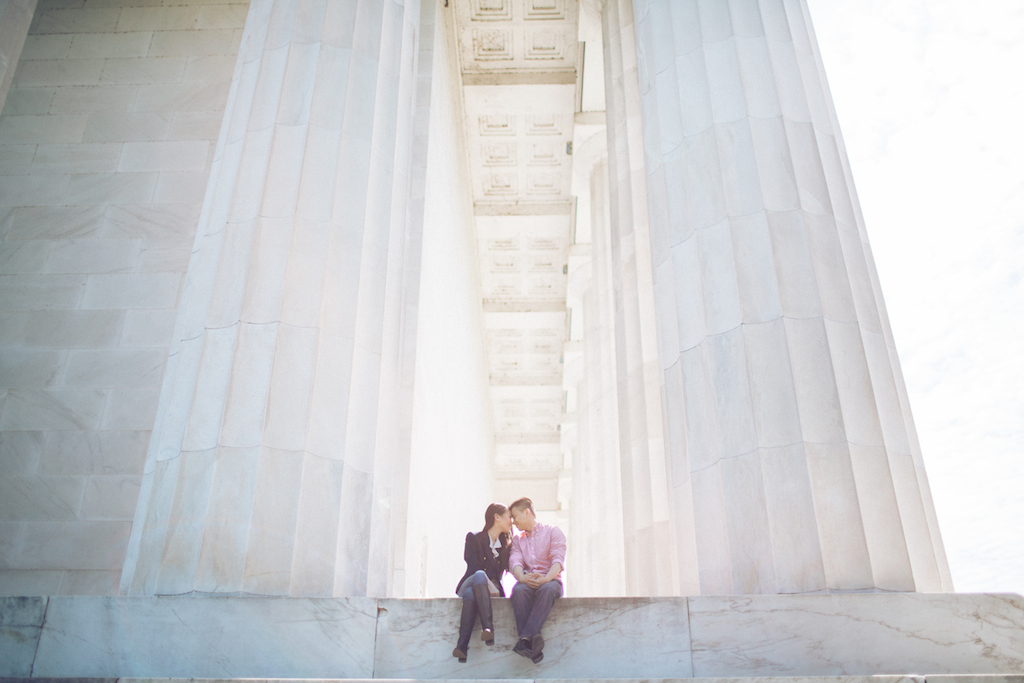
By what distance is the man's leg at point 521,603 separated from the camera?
7.25 metres

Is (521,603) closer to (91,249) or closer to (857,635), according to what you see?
(857,635)

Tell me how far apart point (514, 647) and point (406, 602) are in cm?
124

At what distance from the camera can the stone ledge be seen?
7.10 metres

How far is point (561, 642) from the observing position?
7301 millimetres

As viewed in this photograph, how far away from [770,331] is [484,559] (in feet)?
13.9

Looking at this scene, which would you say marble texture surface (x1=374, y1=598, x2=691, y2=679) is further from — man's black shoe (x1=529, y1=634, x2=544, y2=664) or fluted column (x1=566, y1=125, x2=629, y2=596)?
fluted column (x1=566, y1=125, x2=629, y2=596)

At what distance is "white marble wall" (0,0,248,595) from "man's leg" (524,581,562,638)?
815cm

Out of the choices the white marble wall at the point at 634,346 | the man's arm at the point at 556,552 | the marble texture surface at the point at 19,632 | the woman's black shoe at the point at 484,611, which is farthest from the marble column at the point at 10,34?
the white marble wall at the point at 634,346

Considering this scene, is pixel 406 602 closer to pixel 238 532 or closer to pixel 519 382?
pixel 238 532

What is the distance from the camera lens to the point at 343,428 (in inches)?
352

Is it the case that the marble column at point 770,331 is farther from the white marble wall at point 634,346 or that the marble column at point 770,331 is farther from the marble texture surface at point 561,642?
the white marble wall at point 634,346

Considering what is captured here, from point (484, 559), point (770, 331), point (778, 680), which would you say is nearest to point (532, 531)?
point (484, 559)

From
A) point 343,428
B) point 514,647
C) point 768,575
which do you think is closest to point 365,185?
point 343,428

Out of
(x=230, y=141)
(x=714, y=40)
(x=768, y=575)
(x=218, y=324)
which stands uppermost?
(x=714, y=40)
